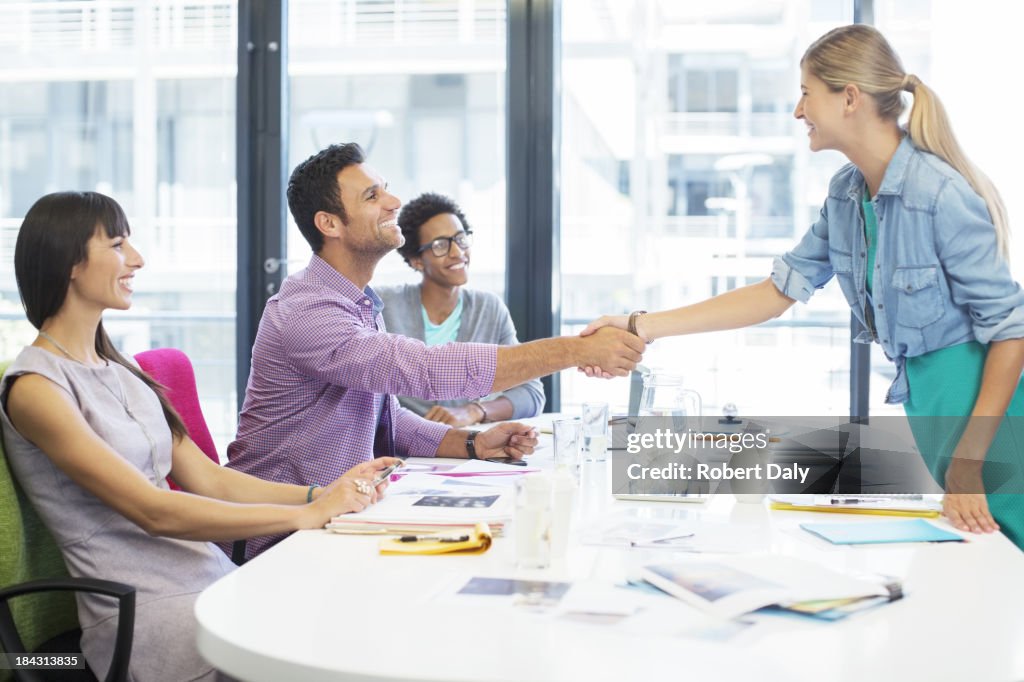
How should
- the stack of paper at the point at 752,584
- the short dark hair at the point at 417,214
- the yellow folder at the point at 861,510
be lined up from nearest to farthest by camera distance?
the stack of paper at the point at 752,584, the yellow folder at the point at 861,510, the short dark hair at the point at 417,214

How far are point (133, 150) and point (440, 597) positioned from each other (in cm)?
328

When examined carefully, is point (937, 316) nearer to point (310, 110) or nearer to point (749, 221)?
point (749, 221)

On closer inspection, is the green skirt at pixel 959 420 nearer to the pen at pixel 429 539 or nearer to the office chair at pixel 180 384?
the pen at pixel 429 539

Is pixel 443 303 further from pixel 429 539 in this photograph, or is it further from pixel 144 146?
pixel 429 539

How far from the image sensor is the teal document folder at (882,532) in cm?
142

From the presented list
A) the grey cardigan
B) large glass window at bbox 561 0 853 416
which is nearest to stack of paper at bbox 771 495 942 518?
the grey cardigan

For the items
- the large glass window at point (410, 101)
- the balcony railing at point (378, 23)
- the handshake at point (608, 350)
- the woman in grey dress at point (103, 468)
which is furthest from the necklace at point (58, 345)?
the balcony railing at point (378, 23)

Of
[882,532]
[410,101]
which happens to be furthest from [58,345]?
[410,101]

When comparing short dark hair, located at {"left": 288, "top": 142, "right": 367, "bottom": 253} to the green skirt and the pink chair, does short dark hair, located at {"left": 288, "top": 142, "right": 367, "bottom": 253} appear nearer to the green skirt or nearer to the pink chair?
the pink chair

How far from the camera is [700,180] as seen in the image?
3.67m

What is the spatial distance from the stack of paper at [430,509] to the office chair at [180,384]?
2.02ft

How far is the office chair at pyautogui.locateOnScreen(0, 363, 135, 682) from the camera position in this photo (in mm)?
1381

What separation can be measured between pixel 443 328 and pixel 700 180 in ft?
3.90

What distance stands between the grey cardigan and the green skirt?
1.39m
